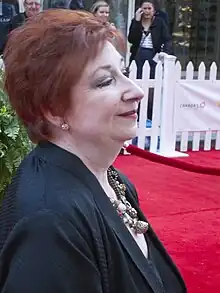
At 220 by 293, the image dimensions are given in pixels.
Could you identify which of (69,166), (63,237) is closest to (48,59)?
(69,166)

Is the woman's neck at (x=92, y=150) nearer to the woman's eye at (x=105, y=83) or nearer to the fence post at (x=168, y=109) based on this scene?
the woman's eye at (x=105, y=83)

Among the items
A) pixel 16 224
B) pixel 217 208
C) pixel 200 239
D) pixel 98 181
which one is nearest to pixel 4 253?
pixel 16 224

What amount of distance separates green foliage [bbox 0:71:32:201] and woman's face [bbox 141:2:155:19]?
21.1 ft

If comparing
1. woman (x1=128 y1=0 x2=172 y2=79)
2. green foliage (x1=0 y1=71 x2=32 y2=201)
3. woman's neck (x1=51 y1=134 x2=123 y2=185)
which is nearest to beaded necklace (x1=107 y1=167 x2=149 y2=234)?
woman's neck (x1=51 y1=134 x2=123 y2=185)

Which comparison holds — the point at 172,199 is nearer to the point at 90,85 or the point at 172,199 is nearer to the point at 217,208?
the point at 217,208

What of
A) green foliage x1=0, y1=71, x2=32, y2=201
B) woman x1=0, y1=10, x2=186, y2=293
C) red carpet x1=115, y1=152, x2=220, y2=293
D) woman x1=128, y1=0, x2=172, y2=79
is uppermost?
woman x1=0, y1=10, x2=186, y2=293

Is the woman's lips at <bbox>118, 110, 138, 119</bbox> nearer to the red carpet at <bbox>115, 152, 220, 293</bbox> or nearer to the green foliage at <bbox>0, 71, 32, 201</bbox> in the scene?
the green foliage at <bbox>0, 71, 32, 201</bbox>

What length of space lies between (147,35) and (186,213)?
159 inches

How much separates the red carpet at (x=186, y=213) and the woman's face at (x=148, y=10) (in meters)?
2.15

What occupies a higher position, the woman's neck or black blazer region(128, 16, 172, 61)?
the woman's neck

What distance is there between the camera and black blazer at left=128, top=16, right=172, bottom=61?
917 cm

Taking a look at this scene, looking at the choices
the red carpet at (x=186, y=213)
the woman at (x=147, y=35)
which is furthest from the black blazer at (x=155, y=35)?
the red carpet at (x=186, y=213)

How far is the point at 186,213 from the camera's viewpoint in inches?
228

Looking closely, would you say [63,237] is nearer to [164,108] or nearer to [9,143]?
[9,143]
